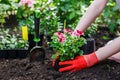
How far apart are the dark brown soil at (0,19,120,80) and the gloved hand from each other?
0.04 meters

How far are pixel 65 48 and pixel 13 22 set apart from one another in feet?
6.45

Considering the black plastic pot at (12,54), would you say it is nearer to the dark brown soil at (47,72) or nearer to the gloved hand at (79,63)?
the dark brown soil at (47,72)

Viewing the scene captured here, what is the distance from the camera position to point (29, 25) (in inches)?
138

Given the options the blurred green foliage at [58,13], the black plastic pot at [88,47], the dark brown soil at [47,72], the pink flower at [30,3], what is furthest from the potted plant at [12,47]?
the black plastic pot at [88,47]

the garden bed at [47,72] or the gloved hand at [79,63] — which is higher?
the gloved hand at [79,63]

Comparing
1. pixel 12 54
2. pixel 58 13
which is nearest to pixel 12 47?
pixel 12 54

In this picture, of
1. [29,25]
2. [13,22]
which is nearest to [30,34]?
[29,25]

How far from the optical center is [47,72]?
2.73 meters

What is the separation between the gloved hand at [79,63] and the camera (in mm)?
2688

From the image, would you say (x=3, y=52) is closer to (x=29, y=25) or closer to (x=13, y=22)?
(x=29, y=25)

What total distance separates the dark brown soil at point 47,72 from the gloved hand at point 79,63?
0.13 ft

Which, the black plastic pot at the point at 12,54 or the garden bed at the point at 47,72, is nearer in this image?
the garden bed at the point at 47,72

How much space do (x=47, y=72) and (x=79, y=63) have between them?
0.26 meters

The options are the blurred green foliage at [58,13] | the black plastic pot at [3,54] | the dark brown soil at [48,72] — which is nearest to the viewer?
the dark brown soil at [48,72]
